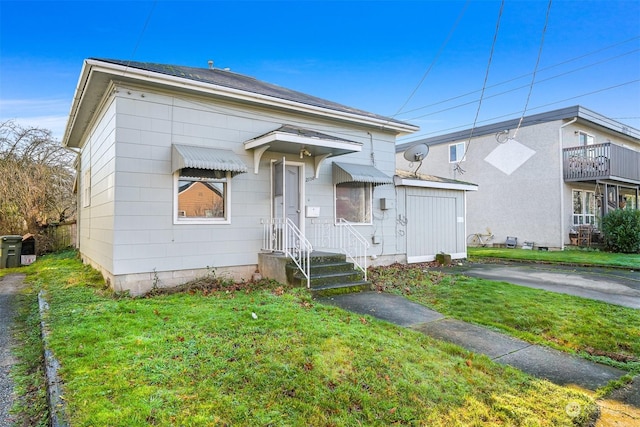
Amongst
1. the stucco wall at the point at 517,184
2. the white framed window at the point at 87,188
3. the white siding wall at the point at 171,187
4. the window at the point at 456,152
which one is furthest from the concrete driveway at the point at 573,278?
the white framed window at the point at 87,188

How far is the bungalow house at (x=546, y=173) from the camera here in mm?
15492

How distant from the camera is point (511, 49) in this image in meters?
11.2

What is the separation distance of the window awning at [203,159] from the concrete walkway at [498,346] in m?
3.13

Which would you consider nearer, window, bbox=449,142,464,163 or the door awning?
the door awning

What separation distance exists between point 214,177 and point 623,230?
1577 cm

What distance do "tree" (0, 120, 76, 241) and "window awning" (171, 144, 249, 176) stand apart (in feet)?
35.4

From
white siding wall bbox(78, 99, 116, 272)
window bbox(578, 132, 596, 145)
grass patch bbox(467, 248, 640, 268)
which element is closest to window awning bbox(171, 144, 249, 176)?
white siding wall bbox(78, 99, 116, 272)

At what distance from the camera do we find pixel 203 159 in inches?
265

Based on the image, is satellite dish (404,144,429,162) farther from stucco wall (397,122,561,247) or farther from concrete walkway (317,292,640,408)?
stucco wall (397,122,561,247)

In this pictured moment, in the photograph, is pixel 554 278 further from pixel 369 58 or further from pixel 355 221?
pixel 369 58

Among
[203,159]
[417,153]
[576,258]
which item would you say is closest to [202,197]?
[203,159]

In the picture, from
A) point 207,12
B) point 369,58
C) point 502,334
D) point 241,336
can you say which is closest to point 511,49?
point 369,58

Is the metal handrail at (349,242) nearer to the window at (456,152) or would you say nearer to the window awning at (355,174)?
the window awning at (355,174)

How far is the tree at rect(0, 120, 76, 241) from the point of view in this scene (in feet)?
44.6
